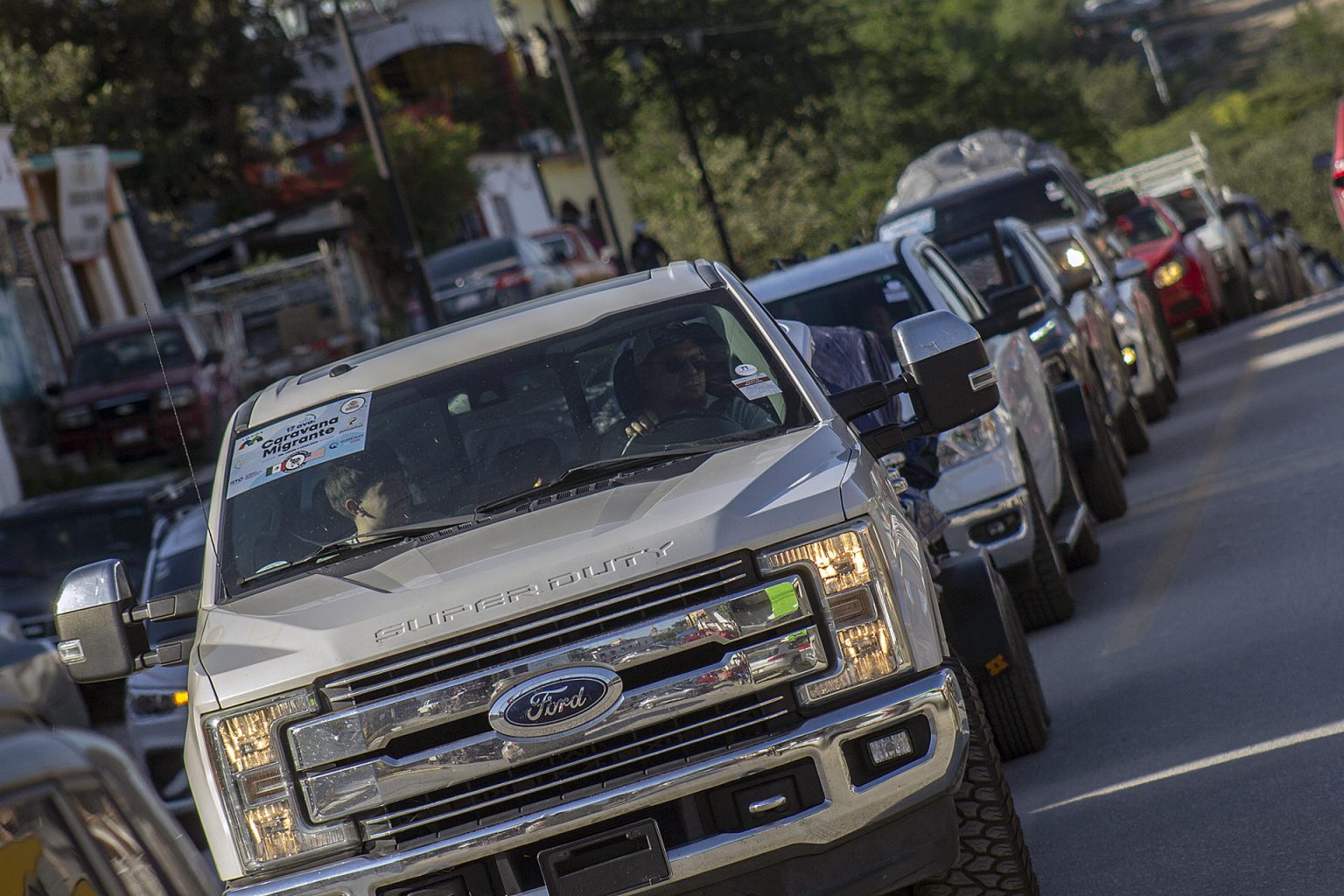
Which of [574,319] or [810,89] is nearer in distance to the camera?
[574,319]

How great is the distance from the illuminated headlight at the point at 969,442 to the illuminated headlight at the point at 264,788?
17.3ft

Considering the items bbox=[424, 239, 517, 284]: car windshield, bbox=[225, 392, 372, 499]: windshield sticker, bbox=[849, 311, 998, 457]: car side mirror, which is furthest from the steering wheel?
bbox=[424, 239, 517, 284]: car windshield

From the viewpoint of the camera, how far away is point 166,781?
1128 cm

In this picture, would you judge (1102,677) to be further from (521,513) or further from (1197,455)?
(1197,455)

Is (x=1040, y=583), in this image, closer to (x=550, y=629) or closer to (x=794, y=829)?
(x=794, y=829)

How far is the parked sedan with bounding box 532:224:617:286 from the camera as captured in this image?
36375 mm

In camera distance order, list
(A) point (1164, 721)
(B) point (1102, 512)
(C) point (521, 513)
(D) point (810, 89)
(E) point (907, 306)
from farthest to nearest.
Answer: (D) point (810, 89) < (B) point (1102, 512) < (E) point (907, 306) < (A) point (1164, 721) < (C) point (521, 513)

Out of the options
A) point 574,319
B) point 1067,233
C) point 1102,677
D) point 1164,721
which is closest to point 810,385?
point 574,319

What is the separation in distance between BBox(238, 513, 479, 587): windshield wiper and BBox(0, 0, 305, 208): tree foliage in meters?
35.6

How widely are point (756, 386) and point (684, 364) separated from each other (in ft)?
0.82

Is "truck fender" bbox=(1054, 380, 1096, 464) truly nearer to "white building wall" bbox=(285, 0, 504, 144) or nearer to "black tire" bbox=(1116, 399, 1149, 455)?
"black tire" bbox=(1116, 399, 1149, 455)

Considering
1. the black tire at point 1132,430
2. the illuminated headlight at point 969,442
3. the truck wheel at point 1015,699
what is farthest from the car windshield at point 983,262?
the truck wheel at point 1015,699

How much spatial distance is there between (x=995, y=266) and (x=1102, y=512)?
2661mm

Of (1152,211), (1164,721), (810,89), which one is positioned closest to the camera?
(1164,721)
